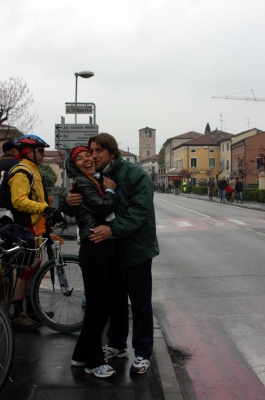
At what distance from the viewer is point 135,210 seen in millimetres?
4211

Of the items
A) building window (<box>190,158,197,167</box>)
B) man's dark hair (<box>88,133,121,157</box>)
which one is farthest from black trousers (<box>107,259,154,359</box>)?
building window (<box>190,158,197,167</box>)

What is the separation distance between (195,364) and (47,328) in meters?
1.49

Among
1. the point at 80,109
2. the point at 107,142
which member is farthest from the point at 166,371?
the point at 80,109

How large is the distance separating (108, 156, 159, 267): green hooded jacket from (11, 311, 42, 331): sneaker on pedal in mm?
1638

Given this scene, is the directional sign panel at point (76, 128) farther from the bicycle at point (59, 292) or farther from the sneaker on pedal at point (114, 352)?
the sneaker on pedal at point (114, 352)

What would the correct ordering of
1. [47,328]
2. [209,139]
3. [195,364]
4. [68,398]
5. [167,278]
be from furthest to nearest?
[209,139] → [167,278] → [47,328] → [195,364] → [68,398]

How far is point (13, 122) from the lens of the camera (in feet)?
127

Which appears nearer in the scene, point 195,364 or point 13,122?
point 195,364

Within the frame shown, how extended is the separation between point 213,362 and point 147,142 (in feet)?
627

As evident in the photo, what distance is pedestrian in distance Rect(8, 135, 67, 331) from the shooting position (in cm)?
527

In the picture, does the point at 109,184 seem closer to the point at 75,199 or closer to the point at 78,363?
the point at 75,199

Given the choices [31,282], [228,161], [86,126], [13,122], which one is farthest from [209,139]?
[31,282]

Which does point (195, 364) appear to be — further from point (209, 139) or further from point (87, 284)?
point (209, 139)

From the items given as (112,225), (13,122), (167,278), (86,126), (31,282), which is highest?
(13,122)
